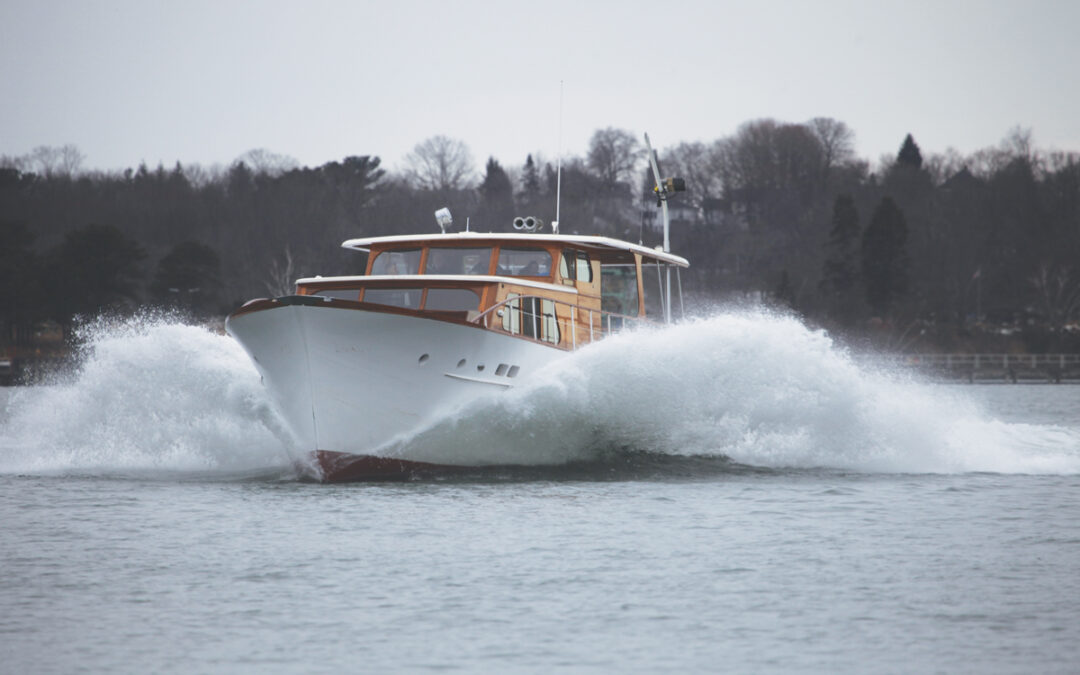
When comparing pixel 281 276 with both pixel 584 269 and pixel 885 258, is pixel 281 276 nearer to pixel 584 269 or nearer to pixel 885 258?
pixel 885 258

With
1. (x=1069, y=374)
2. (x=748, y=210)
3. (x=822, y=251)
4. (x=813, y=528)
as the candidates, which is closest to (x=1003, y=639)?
(x=813, y=528)

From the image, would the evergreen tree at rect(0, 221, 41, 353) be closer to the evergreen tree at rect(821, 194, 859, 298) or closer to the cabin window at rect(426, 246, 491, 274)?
the cabin window at rect(426, 246, 491, 274)

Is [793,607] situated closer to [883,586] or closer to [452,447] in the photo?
[883,586]

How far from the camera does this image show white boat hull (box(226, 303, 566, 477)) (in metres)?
17.7

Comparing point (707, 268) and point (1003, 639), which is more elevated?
point (707, 268)

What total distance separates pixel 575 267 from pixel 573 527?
8.51 metres

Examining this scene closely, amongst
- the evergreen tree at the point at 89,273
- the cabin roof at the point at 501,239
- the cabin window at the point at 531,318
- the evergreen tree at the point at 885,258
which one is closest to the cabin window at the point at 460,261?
the cabin roof at the point at 501,239

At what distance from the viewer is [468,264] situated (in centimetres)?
2169

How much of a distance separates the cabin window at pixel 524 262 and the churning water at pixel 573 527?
239 cm

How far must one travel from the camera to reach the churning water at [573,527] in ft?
32.8

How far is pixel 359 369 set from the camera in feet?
58.7

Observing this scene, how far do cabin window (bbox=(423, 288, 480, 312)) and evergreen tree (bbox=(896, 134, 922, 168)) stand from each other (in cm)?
11496

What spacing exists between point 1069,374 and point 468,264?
222ft

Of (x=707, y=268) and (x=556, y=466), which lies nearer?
(x=556, y=466)
